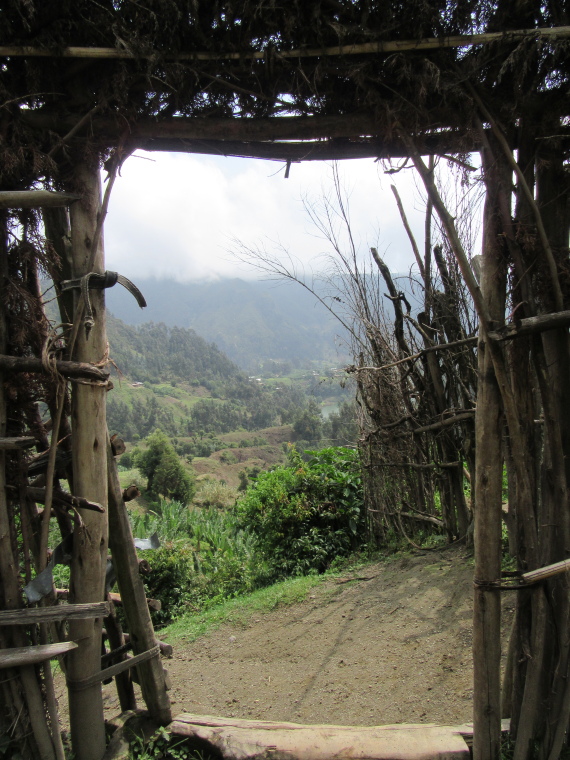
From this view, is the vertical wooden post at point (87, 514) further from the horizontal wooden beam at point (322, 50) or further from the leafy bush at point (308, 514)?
the leafy bush at point (308, 514)

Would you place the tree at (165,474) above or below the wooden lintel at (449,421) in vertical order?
below

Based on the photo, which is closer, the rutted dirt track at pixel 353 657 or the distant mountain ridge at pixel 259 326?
the rutted dirt track at pixel 353 657

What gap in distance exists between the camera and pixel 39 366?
2.15 m

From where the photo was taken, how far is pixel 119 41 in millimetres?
2035

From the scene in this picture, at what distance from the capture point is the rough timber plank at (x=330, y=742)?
220 centimetres

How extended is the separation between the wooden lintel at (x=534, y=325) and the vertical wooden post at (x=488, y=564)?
8 cm

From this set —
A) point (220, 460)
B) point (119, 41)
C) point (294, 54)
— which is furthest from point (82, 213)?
point (220, 460)

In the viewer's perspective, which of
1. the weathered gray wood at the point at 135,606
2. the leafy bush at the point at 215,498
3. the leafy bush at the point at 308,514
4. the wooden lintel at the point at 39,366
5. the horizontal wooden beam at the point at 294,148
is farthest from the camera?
the leafy bush at the point at 215,498

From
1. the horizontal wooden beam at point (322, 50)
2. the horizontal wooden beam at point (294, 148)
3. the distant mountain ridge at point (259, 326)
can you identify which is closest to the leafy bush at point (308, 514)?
the horizontal wooden beam at point (294, 148)

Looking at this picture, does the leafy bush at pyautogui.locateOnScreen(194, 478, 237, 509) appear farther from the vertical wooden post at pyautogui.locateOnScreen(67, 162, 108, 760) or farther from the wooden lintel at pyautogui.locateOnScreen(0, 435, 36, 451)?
the wooden lintel at pyautogui.locateOnScreen(0, 435, 36, 451)

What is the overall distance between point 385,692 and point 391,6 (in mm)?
3356

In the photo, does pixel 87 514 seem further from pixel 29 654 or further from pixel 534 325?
pixel 534 325

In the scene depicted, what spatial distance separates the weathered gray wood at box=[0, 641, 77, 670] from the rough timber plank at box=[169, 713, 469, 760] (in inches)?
32.1

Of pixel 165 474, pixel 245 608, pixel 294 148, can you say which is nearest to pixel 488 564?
pixel 294 148
